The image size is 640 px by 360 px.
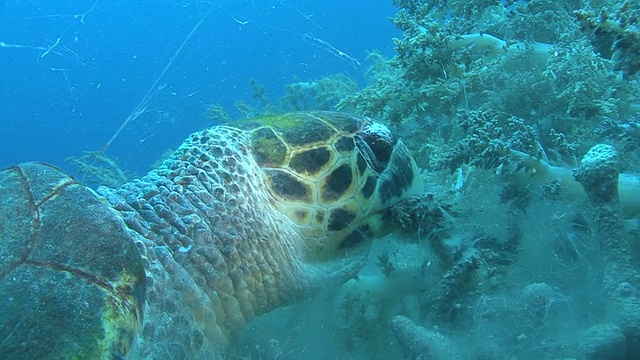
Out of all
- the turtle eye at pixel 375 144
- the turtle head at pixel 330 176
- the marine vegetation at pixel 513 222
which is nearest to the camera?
the marine vegetation at pixel 513 222

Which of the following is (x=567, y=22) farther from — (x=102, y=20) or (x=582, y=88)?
(x=102, y=20)

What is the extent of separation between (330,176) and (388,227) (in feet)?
1.51

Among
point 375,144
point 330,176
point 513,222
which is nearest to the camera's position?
point 513,222

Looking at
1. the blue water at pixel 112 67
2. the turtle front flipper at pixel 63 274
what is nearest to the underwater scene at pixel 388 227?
the turtle front flipper at pixel 63 274

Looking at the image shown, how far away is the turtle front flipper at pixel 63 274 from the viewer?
1164 millimetres

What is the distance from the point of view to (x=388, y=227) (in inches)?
99.9

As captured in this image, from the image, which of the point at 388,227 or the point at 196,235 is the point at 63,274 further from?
the point at 388,227

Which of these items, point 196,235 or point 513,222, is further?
point 513,222

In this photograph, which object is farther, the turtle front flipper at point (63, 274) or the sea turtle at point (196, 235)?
the sea turtle at point (196, 235)

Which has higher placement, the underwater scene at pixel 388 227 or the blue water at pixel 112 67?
the blue water at pixel 112 67

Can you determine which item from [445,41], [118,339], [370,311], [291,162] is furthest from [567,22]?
[118,339]

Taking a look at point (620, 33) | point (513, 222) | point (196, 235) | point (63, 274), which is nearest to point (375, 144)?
point (513, 222)

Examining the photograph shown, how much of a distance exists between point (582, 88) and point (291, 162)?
1.80 meters

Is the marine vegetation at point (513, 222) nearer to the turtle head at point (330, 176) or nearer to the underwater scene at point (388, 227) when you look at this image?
the underwater scene at point (388, 227)
